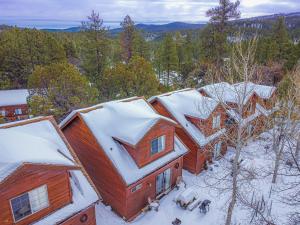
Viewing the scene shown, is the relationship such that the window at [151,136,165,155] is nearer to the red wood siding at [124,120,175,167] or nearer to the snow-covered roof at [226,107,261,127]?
the red wood siding at [124,120,175,167]

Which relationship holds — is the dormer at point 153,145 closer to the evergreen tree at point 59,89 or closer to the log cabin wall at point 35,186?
the log cabin wall at point 35,186

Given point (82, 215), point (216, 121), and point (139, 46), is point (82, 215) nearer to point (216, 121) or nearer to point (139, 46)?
point (216, 121)

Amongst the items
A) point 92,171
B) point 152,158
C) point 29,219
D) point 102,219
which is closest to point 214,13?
point 152,158

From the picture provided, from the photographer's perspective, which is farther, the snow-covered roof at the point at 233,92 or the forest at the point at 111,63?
the forest at the point at 111,63

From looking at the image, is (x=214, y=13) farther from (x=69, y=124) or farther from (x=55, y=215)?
(x=55, y=215)

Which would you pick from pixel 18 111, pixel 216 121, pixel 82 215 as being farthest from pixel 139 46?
pixel 82 215

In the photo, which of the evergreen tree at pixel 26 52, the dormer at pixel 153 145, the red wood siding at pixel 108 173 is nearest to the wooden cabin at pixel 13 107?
the evergreen tree at pixel 26 52
